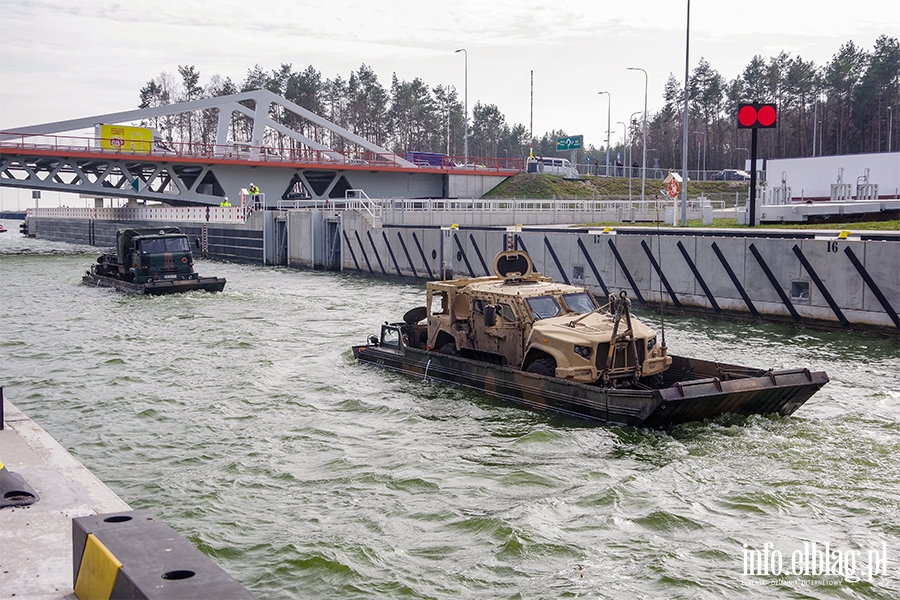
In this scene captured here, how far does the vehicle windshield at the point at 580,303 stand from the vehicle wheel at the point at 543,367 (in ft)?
4.13

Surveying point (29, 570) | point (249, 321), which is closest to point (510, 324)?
point (29, 570)

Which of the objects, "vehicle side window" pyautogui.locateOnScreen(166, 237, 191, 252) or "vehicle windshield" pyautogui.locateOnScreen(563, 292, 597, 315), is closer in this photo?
"vehicle windshield" pyautogui.locateOnScreen(563, 292, 597, 315)

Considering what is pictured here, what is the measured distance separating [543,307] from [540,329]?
2.81 feet

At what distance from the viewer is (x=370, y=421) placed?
51.6ft

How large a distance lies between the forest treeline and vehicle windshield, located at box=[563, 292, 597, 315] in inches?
3650

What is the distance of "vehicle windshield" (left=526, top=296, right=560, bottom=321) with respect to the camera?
1599cm

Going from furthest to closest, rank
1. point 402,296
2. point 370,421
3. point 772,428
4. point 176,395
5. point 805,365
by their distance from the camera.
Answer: point 402,296 → point 805,365 → point 176,395 → point 370,421 → point 772,428

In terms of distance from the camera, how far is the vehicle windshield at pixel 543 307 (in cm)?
1599

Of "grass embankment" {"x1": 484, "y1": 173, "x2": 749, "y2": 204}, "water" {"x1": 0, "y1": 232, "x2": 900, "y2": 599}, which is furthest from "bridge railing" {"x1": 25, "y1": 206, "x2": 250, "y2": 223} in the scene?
"water" {"x1": 0, "y1": 232, "x2": 900, "y2": 599}

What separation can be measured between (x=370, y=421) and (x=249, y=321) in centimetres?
1291

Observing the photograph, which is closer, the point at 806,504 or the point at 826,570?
the point at 826,570

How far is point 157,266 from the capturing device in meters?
34.5

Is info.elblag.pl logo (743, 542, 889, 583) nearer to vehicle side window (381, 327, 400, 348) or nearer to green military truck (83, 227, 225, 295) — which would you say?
vehicle side window (381, 327, 400, 348)

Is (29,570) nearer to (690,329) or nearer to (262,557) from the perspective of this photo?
(262,557)
